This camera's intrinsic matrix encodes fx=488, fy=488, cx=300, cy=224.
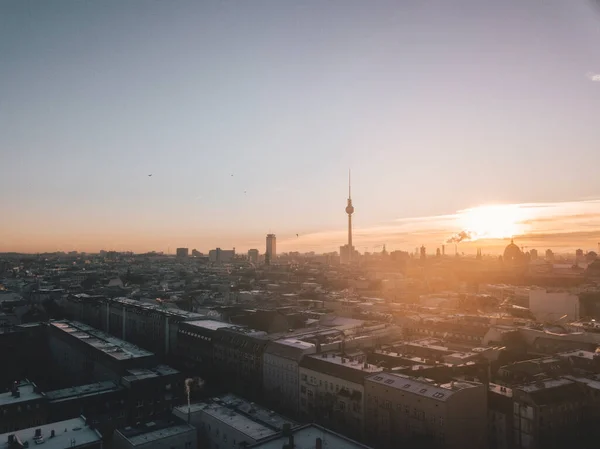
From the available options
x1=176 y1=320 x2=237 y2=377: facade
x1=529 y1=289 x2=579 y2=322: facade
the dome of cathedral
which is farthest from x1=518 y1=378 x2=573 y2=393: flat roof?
the dome of cathedral

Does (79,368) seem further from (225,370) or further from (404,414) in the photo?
(404,414)

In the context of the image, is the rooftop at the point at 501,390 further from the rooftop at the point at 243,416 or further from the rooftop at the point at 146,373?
the rooftop at the point at 146,373

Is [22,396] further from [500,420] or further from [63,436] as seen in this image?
[500,420]

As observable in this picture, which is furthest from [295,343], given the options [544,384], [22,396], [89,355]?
[22,396]

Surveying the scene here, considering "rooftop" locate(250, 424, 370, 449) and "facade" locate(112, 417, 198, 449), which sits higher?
"rooftop" locate(250, 424, 370, 449)

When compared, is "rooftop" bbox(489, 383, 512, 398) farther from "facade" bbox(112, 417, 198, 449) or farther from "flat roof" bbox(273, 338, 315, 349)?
"facade" bbox(112, 417, 198, 449)

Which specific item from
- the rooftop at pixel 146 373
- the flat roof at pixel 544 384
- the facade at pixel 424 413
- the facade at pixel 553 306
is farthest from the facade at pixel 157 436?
the facade at pixel 553 306

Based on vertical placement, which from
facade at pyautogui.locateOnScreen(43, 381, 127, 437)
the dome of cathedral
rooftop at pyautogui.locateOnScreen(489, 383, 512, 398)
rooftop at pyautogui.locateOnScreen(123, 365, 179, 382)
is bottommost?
facade at pyautogui.locateOnScreen(43, 381, 127, 437)
